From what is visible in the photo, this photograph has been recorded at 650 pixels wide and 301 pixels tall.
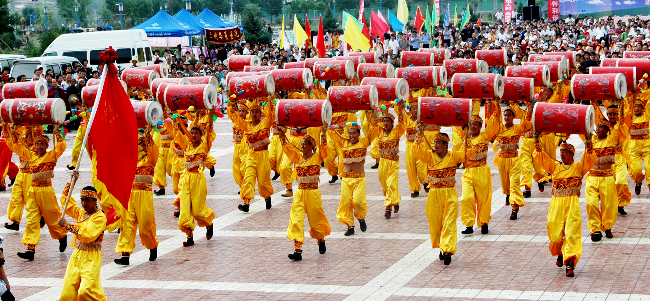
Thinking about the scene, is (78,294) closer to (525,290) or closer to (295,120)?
Result: (295,120)

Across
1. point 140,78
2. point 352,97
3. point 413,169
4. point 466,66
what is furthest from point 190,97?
point 466,66

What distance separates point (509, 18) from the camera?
45.8 metres

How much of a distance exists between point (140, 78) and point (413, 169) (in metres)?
→ 5.26

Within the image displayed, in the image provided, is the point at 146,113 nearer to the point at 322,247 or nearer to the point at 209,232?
the point at 209,232

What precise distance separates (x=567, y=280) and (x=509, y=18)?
37.9 meters

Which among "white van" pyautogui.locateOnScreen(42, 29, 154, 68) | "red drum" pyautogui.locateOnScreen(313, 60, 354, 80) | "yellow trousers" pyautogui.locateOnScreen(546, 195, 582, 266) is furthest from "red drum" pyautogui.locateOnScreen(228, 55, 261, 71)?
"white van" pyautogui.locateOnScreen(42, 29, 154, 68)

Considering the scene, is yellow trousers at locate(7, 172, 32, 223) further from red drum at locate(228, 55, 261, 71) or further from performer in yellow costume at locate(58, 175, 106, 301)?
red drum at locate(228, 55, 261, 71)

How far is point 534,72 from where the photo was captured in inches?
571

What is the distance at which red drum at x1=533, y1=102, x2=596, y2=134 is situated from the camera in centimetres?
986

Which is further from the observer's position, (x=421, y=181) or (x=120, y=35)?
(x=120, y=35)

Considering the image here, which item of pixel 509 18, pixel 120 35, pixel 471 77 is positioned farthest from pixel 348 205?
pixel 509 18

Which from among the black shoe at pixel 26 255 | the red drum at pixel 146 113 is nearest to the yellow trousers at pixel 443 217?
the red drum at pixel 146 113

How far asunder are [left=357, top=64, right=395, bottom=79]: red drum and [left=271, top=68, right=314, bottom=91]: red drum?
174 cm

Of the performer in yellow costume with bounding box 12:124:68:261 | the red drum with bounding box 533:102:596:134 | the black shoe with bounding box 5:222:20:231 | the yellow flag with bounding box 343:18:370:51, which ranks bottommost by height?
the black shoe with bounding box 5:222:20:231
